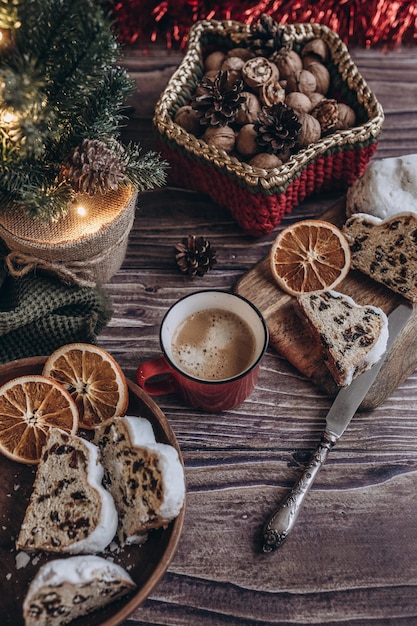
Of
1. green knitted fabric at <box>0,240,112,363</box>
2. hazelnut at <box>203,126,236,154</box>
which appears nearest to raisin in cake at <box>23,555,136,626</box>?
green knitted fabric at <box>0,240,112,363</box>

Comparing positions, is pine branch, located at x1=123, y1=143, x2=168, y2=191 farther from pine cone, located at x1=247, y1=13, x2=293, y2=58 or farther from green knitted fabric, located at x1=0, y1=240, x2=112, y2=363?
pine cone, located at x1=247, y1=13, x2=293, y2=58

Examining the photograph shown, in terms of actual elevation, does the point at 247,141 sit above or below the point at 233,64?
below

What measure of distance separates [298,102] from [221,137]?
0.82 ft

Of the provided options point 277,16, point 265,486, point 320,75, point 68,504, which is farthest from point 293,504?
point 277,16

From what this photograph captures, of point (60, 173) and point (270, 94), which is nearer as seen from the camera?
point (60, 173)

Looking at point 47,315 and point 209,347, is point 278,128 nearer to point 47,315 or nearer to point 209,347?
point 209,347

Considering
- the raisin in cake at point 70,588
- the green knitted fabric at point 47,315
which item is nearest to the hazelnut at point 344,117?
the green knitted fabric at point 47,315

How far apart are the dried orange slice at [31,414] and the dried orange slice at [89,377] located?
0.05 metres

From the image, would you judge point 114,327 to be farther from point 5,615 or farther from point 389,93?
point 389,93

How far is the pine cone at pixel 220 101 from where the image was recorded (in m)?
1.76

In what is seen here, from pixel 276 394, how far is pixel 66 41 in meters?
1.01

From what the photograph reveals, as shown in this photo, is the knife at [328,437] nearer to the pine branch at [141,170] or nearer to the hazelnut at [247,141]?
the hazelnut at [247,141]

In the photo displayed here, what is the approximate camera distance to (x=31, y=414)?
5.00ft

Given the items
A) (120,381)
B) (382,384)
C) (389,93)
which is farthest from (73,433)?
(389,93)
